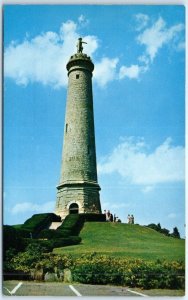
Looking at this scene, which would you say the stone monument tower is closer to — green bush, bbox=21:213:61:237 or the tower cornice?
the tower cornice

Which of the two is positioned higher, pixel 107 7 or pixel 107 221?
pixel 107 7

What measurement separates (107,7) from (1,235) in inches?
212

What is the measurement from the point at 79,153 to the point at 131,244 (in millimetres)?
7416

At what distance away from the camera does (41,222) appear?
42.2 ft

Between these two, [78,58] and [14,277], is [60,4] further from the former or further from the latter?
[14,277]

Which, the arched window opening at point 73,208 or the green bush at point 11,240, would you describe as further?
the arched window opening at point 73,208

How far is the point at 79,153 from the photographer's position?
1930 cm

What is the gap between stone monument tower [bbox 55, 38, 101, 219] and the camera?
698 inches

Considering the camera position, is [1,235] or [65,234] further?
[65,234]

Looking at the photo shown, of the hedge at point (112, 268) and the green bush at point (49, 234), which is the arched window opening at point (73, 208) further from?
the hedge at point (112, 268)

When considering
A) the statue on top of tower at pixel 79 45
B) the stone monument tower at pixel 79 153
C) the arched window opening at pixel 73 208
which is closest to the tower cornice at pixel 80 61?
the statue on top of tower at pixel 79 45

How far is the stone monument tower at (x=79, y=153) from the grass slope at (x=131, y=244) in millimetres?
3881

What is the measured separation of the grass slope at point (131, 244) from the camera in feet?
37.6

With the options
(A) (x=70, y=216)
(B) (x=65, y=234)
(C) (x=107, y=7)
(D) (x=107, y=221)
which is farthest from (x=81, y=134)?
(C) (x=107, y=7)
